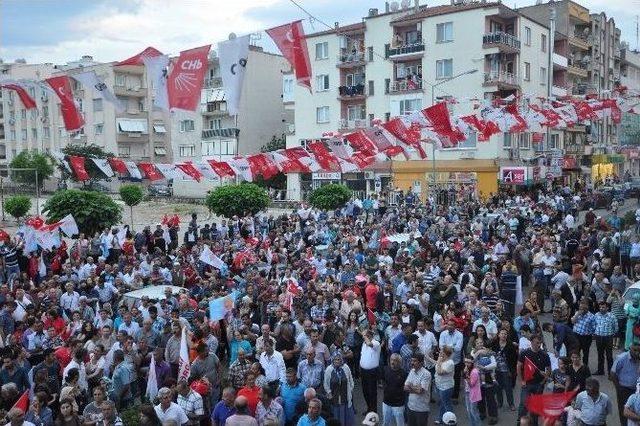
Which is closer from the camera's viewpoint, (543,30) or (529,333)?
(529,333)

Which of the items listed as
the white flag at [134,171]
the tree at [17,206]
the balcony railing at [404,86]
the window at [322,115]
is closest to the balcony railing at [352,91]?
the window at [322,115]

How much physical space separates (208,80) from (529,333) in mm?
55615

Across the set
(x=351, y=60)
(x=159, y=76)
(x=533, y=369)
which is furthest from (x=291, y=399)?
(x=351, y=60)

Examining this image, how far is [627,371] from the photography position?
9.06m

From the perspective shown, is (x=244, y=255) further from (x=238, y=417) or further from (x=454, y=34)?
(x=454, y=34)

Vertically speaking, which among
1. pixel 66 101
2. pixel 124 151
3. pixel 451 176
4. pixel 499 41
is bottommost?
pixel 451 176

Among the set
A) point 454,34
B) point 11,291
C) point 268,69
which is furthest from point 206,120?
point 11,291

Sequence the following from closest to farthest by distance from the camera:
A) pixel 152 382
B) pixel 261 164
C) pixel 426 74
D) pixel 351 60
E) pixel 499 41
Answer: pixel 152 382 < pixel 261 164 < pixel 499 41 < pixel 426 74 < pixel 351 60

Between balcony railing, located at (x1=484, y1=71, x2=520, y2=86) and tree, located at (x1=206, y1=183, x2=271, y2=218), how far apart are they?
63.9 ft

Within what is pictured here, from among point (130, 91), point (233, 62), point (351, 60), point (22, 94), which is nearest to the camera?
point (233, 62)

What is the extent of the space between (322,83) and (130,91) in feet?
89.3

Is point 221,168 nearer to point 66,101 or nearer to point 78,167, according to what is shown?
point 78,167

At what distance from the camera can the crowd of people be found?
847 cm

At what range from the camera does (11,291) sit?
46.9 ft
